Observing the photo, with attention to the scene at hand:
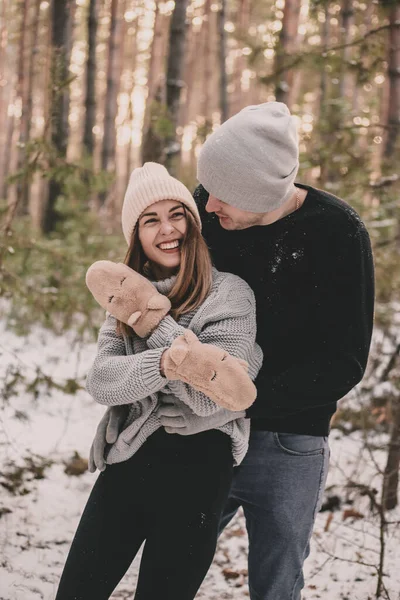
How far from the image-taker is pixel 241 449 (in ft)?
7.20

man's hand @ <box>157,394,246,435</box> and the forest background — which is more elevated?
the forest background

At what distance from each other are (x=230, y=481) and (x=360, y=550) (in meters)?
2.07

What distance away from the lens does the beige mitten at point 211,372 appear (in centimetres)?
194

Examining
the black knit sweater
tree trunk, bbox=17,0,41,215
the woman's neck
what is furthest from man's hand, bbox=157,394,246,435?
tree trunk, bbox=17,0,41,215

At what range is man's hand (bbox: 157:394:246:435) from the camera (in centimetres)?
208

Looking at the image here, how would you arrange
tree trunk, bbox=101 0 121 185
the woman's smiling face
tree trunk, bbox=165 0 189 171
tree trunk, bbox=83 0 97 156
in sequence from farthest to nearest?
tree trunk, bbox=101 0 121 185, tree trunk, bbox=83 0 97 156, tree trunk, bbox=165 0 189 171, the woman's smiling face

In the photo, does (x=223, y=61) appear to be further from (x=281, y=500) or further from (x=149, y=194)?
(x=281, y=500)

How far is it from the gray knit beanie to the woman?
22 cm

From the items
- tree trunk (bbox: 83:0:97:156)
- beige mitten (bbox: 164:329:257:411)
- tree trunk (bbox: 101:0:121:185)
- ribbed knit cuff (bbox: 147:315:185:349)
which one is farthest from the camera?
tree trunk (bbox: 101:0:121:185)

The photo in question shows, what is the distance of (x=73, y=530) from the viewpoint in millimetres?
3900

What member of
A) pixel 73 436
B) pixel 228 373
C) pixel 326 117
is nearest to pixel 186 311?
pixel 228 373

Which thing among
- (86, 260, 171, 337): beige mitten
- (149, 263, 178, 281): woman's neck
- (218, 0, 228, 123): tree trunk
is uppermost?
(218, 0, 228, 123): tree trunk

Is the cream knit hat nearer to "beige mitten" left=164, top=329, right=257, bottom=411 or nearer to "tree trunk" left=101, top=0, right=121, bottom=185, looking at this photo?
"beige mitten" left=164, top=329, right=257, bottom=411

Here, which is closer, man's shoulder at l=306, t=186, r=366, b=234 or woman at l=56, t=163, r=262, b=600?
woman at l=56, t=163, r=262, b=600
